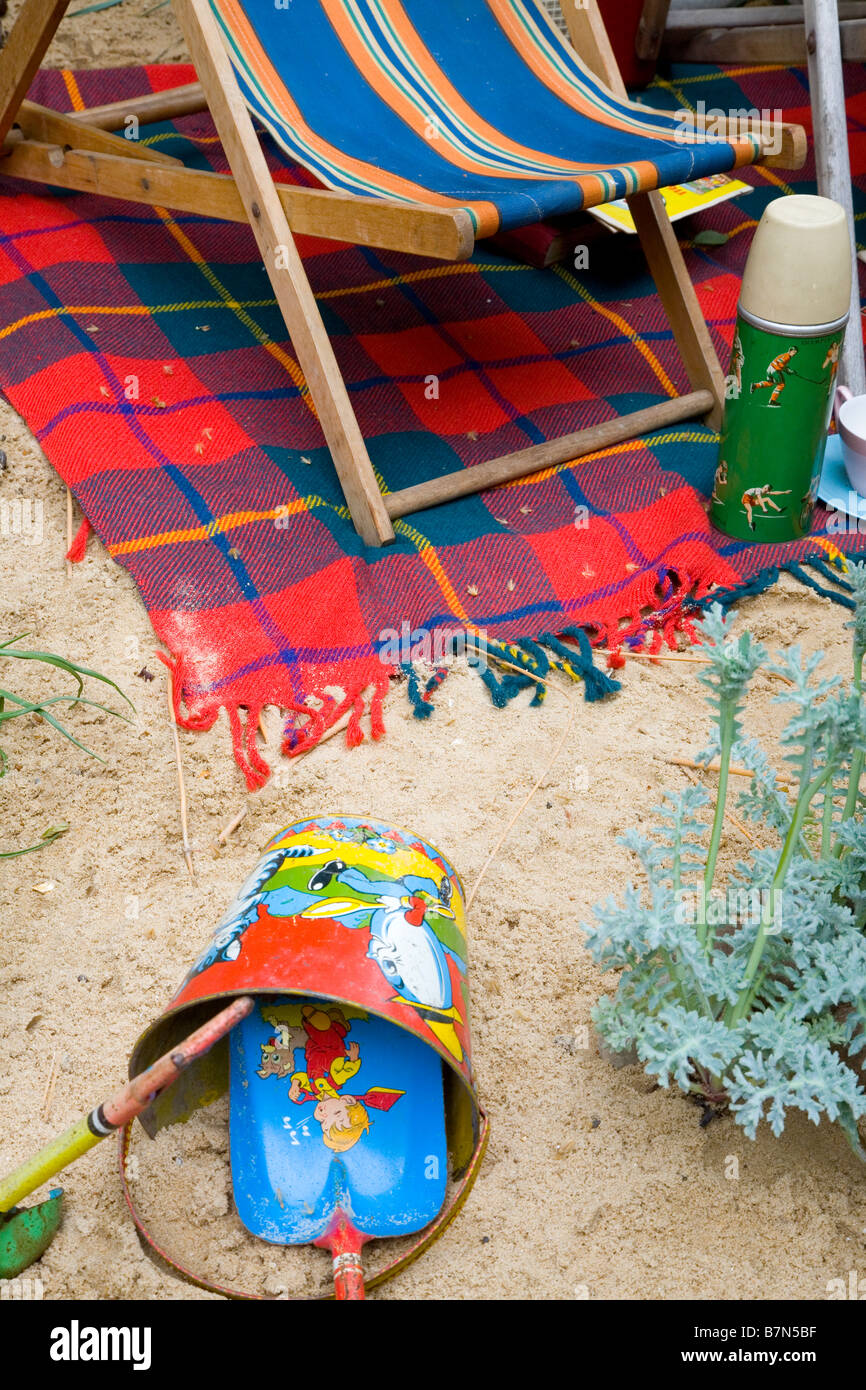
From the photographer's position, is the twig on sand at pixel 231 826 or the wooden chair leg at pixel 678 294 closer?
the twig on sand at pixel 231 826

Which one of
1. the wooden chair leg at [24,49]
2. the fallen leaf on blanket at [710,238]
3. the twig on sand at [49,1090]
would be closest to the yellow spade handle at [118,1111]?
the twig on sand at [49,1090]

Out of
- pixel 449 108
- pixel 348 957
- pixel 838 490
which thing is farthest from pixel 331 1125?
pixel 449 108

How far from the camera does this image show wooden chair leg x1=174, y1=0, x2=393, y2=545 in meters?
2.16

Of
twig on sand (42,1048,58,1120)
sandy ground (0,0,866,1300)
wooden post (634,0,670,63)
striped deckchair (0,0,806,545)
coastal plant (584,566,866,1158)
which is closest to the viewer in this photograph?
coastal plant (584,566,866,1158)

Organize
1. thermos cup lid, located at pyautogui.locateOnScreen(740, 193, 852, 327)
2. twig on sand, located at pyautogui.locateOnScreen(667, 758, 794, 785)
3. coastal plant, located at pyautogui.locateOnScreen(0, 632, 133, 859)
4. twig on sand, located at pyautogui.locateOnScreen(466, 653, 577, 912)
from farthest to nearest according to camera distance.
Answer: thermos cup lid, located at pyautogui.locateOnScreen(740, 193, 852, 327), twig on sand, located at pyautogui.locateOnScreen(667, 758, 794, 785), twig on sand, located at pyautogui.locateOnScreen(466, 653, 577, 912), coastal plant, located at pyautogui.locateOnScreen(0, 632, 133, 859)

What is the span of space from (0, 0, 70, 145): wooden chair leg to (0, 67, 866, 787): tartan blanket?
239 mm

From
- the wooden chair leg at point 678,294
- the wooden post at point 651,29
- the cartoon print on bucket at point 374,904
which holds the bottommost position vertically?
the cartoon print on bucket at point 374,904

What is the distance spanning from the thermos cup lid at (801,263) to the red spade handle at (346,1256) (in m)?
1.55

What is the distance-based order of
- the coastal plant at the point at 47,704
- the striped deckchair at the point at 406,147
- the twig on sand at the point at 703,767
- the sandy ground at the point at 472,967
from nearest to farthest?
the sandy ground at the point at 472,967, the coastal plant at the point at 47,704, the twig on sand at the point at 703,767, the striped deckchair at the point at 406,147

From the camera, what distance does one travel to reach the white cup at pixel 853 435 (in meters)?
2.30

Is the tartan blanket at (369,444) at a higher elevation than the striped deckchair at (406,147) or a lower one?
lower

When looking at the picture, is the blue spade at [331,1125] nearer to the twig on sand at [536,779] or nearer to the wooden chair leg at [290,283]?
the twig on sand at [536,779]

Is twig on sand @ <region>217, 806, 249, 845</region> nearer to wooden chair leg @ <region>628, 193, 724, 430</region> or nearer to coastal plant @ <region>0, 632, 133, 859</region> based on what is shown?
coastal plant @ <region>0, 632, 133, 859</region>

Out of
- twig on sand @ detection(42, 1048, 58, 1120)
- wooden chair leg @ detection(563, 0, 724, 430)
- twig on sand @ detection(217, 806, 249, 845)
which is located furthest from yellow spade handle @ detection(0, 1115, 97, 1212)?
wooden chair leg @ detection(563, 0, 724, 430)
